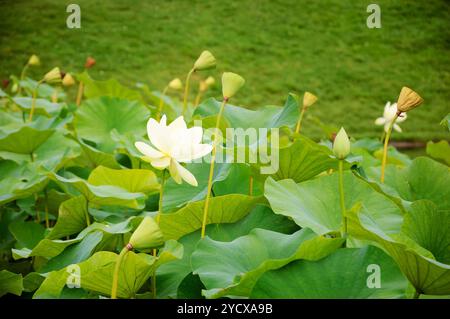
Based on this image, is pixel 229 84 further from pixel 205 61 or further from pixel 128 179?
pixel 128 179

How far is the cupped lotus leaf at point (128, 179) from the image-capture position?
1.07 metres

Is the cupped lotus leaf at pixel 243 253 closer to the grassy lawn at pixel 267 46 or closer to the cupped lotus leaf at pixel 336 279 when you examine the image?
the cupped lotus leaf at pixel 336 279

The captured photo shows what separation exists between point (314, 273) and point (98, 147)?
37.1 inches

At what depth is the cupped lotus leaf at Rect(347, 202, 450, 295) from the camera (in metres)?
0.64

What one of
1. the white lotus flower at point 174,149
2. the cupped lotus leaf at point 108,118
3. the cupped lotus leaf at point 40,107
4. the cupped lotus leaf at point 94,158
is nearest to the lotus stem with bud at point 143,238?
the white lotus flower at point 174,149

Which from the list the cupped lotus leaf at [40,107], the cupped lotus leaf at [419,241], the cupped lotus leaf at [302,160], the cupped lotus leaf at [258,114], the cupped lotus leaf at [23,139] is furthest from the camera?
the cupped lotus leaf at [40,107]

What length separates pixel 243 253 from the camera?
750 mm

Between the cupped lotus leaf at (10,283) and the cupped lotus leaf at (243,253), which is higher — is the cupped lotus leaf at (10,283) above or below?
below

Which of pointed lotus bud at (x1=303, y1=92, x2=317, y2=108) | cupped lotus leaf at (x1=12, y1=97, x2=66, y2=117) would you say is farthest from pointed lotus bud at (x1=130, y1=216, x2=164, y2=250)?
cupped lotus leaf at (x1=12, y1=97, x2=66, y2=117)

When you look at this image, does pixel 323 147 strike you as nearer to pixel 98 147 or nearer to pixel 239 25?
pixel 98 147

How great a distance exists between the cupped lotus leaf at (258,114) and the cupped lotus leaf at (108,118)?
0.36 metres

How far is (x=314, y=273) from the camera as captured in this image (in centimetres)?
67

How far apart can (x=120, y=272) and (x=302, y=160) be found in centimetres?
35

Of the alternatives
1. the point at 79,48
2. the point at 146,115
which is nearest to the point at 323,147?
the point at 146,115
